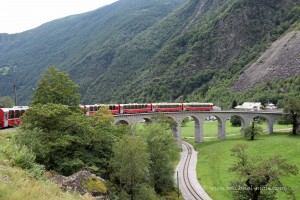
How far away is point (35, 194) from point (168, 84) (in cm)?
16219

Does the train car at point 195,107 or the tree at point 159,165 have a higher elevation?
the train car at point 195,107

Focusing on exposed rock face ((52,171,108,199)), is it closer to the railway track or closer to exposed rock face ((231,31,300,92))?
the railway track

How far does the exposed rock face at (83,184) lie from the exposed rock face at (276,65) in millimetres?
116366

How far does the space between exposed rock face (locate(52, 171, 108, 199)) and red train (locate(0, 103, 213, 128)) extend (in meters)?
24.2

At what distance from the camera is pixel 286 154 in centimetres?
5694

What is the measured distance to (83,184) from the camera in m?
19.9

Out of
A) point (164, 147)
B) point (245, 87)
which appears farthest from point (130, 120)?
point (245, 87)

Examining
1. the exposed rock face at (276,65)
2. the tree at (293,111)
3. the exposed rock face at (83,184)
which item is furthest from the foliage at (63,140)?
the exposed rock face at (276,65)

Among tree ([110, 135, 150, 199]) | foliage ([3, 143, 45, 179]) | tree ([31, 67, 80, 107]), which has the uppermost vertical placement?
tree ([31, 67, 80, 107])

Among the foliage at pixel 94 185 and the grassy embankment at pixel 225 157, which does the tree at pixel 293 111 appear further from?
the foliage at pixel 94 185

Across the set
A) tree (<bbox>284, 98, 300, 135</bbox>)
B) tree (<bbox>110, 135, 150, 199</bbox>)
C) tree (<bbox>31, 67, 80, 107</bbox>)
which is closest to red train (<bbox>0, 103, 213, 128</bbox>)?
tree (<bbox>31, 67, 80, 107</bbox>)

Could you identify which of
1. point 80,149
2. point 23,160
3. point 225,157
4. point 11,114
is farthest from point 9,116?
point 225,157

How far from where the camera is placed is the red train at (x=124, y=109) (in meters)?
42.0

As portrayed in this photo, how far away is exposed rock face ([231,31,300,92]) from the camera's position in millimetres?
127250
